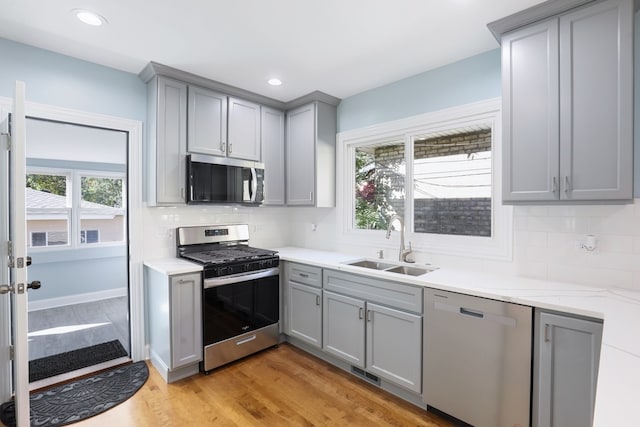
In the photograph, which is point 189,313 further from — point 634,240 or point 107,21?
point 634,240

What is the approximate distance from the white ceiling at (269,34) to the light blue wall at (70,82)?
0.26 ft

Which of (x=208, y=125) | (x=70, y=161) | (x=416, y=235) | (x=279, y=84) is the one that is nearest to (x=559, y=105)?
(x=416, y=235)

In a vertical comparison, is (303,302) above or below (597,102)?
below

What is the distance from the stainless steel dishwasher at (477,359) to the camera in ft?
5.92

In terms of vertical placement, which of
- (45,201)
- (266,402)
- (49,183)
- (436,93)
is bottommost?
(266,402)

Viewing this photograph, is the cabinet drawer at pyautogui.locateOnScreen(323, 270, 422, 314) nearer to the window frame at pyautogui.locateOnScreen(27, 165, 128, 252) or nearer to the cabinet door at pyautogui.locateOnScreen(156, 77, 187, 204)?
the cabinet door at pyautogui.locateOnScreen(156, 77, 187, 204)

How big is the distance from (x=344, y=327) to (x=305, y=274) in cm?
62

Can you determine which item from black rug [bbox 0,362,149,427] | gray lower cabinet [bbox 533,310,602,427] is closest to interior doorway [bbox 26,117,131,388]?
black rug [bbox 0,362,149,427]

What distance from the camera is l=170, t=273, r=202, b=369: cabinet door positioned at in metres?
2.55

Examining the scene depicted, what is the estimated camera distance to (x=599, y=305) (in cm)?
165

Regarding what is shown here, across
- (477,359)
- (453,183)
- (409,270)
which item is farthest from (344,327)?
(453,183)

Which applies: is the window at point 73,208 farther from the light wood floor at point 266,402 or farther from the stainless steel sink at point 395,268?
the stainless steel sink at point 395,268

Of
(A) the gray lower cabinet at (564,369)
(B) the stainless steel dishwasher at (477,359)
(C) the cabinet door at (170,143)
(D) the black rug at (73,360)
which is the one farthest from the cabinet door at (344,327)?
(D) the black rug at (73,360)

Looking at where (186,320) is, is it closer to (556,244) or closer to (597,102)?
(556,244)
